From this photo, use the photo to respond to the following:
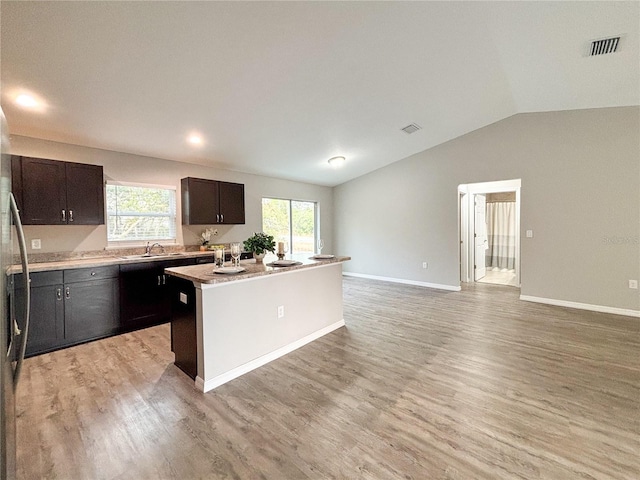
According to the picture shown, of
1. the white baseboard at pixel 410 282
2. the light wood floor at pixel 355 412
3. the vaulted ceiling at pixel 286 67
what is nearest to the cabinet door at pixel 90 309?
the light wood floor at pixel 355 412

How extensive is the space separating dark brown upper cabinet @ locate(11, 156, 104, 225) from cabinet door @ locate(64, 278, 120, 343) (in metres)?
0.81

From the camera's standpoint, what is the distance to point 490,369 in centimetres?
268

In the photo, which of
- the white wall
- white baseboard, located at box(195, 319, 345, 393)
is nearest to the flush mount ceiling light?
the white wall

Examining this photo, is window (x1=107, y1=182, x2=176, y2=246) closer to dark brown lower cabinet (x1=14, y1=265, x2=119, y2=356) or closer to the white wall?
the white wall

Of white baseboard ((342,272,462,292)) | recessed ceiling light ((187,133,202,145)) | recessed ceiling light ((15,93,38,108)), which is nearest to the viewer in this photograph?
recessed ceiling light ((15,93,38,108))

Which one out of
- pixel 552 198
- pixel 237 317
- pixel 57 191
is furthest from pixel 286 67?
pixel 552 198

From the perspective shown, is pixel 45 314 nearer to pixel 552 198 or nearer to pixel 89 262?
pixel 89 262

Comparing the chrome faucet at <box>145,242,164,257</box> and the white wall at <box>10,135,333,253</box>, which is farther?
the chrome faucet at <box>145,242,164,257</box>

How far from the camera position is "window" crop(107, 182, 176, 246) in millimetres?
4066

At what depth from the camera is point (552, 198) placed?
4.71 m

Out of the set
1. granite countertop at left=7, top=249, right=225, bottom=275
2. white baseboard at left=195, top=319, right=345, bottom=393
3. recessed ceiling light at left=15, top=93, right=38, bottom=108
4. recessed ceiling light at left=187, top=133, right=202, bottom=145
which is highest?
recessed ceiling light at left=187, top=133, right=202, bottom=145

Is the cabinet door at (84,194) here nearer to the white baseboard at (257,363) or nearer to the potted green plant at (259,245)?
the potted green plant at (259,245)

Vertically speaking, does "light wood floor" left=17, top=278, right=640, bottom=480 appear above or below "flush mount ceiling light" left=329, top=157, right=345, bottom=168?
below

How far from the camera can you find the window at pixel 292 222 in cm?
647
